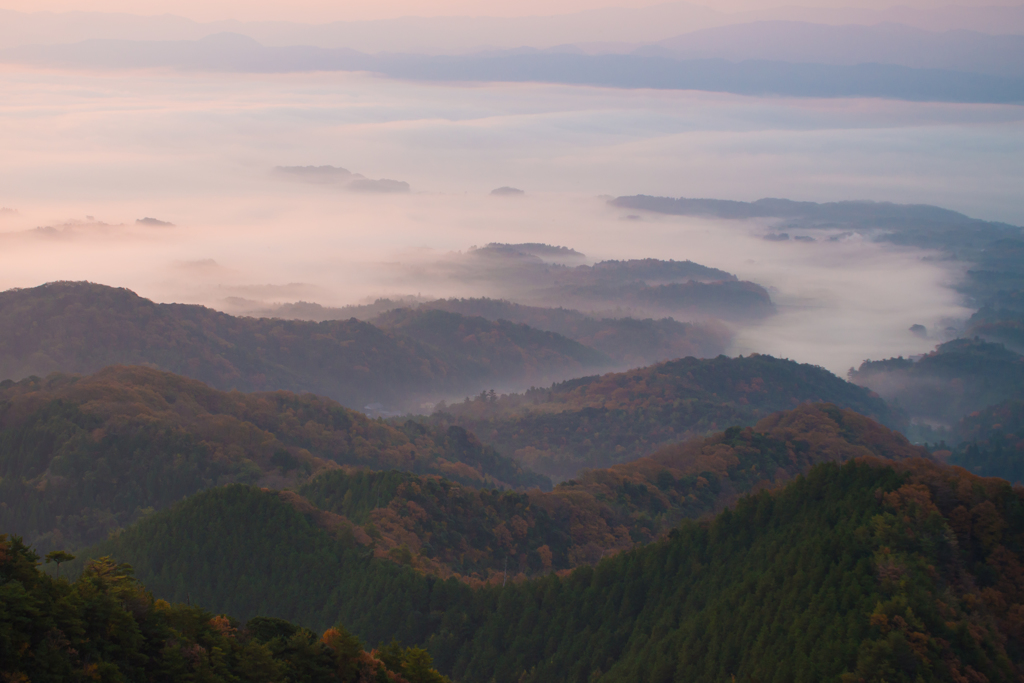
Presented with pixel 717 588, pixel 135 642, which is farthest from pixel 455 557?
pixel 135 642

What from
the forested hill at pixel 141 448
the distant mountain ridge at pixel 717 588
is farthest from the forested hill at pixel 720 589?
the forested hill at pixel 141 448

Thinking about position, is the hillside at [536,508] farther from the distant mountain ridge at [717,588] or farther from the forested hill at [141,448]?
the forested hill at [141,448]

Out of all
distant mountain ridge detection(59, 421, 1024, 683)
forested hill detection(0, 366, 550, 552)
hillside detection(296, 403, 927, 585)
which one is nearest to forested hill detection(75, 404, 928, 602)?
hillside detection(296, 403, 927, 585)

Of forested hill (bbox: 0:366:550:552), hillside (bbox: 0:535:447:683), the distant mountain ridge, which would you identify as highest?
hillside (bbox: 0:535:447:683)

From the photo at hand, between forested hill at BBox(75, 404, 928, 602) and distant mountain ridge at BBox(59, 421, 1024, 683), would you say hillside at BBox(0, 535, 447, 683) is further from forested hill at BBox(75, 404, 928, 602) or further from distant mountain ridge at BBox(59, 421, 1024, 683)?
forested hill at BBox(75, 404, 928, 602)

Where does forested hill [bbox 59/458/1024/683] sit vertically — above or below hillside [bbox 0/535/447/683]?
below

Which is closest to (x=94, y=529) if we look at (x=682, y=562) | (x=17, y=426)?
(x=17, y=426)
